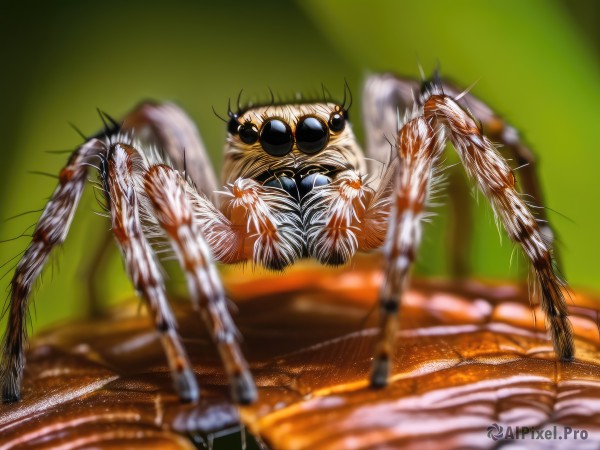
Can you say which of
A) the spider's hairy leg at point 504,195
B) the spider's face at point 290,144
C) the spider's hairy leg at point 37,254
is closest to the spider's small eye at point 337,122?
the spider's face at point 290,144

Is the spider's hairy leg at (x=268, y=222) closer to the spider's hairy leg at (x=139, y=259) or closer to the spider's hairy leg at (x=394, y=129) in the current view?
the spider's hairy leg at (x=139, y=259)

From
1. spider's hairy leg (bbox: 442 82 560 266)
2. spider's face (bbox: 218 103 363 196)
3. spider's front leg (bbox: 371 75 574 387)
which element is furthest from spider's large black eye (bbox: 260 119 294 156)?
Result: spider's hairy leg (bbox: 442 82 560 266)

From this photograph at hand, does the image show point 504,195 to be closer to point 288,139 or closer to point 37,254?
point 288,139

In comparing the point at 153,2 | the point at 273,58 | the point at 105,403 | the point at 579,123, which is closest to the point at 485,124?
the point at 579,123

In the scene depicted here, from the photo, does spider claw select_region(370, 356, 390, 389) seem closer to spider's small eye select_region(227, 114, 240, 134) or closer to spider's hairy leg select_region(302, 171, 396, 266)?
spider's hairy leg select_region(302, 171, 396, 266)

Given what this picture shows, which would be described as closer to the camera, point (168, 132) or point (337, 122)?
point (337, 122)

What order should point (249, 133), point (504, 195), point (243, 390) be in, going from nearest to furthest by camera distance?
point (243, 390), point (504, 195), point (249, 133)

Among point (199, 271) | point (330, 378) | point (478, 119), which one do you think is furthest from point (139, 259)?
point (478, 119)
